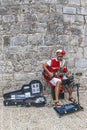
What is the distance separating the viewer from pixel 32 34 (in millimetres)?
6047

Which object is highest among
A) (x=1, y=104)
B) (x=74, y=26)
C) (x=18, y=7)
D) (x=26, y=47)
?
(x=18, y=7)

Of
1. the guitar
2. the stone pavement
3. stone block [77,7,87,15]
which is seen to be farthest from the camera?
stone block [77,7,87,15]

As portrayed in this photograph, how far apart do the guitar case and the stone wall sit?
32 centimetres

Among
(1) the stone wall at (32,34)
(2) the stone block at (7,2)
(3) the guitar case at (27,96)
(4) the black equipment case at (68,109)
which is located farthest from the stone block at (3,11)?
(4) the black equipment case at (68,109)

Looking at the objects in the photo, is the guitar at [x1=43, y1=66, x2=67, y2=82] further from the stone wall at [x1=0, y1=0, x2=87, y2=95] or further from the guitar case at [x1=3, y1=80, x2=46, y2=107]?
the stone wall at [x1=0, y1=0, x2=87, y2=95]

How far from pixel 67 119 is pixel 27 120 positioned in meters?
0.68

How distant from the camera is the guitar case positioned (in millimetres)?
5359

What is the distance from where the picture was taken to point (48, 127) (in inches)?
167

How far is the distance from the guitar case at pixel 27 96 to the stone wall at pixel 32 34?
0.32 meters

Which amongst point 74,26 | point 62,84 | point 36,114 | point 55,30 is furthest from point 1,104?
point 74,26

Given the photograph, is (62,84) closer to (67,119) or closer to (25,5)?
(67,119)

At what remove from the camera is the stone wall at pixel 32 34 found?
234 inches

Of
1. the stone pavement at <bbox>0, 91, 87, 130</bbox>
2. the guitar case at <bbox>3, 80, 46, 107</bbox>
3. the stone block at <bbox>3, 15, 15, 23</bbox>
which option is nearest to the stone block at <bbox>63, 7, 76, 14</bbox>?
the stone block at <bbox>3, 15, 15, 23</bbox>

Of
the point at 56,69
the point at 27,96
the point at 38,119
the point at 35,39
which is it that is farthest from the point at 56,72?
the point at 38,119
